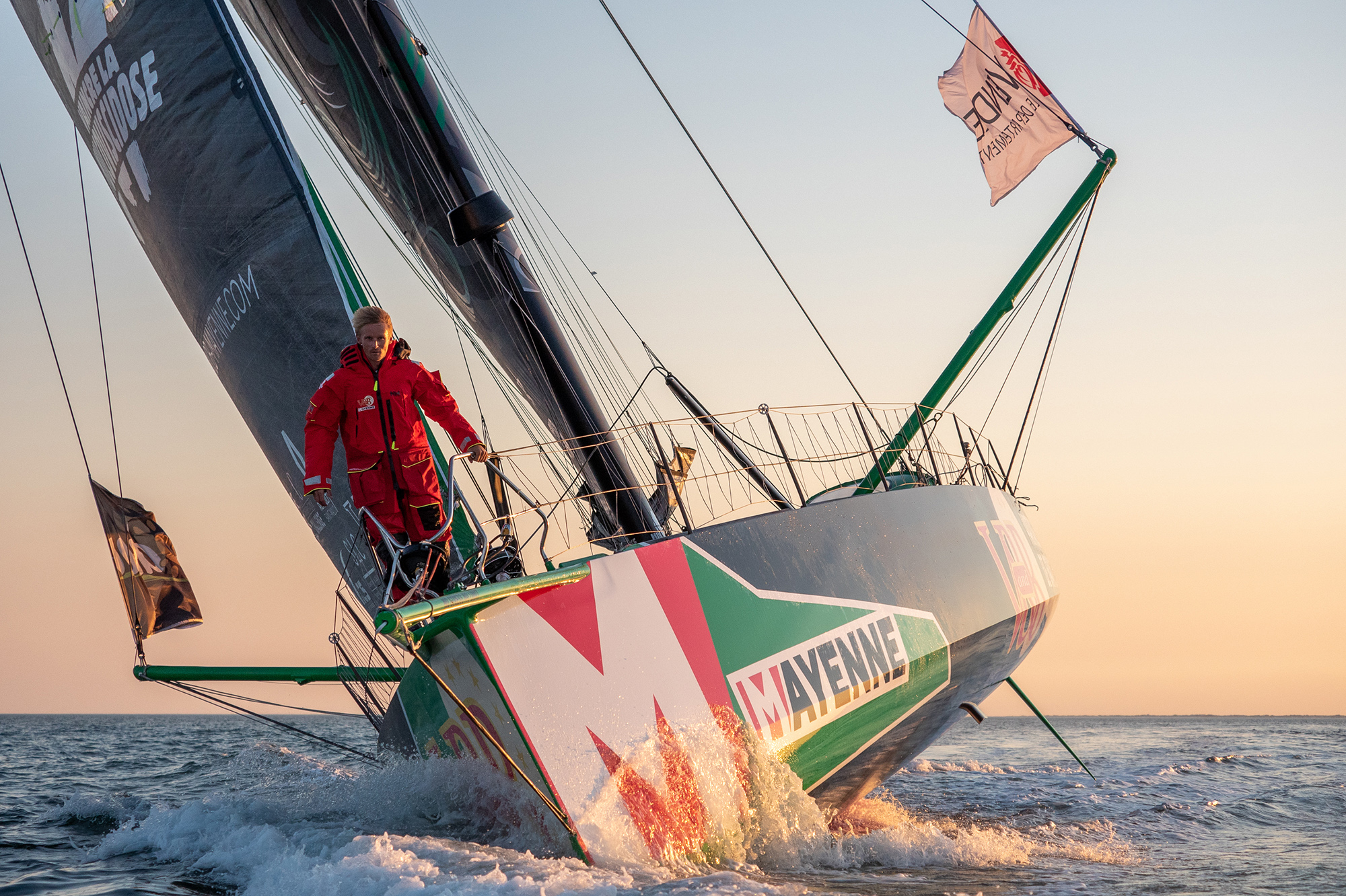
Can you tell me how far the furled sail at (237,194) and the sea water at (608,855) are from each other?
208cm

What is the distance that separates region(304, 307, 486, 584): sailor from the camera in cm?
312

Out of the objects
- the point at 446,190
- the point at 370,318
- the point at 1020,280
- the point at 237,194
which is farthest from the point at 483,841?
the point at 1020,280

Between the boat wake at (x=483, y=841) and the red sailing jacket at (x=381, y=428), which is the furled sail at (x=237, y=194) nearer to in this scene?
the boat wake at (x=483, y=841)

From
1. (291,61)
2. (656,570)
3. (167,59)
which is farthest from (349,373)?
(167,59)

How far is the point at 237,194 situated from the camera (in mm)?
5730

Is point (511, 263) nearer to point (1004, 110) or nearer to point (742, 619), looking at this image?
point (742, 619)

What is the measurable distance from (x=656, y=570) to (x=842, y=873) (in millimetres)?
1492

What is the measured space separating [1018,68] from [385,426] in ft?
17.7

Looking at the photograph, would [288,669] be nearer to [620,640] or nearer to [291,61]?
[620,640]

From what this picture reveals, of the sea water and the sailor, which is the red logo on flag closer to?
the sea water

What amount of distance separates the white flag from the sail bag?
5.71 meters

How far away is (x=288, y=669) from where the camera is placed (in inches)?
183

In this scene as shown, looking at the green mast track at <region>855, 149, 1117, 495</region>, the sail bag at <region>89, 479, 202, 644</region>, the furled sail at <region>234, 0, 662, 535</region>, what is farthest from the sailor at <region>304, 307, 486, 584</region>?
the green mast track at <region>855, 149, 1117, 495</region>

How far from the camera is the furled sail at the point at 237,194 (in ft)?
18.7
